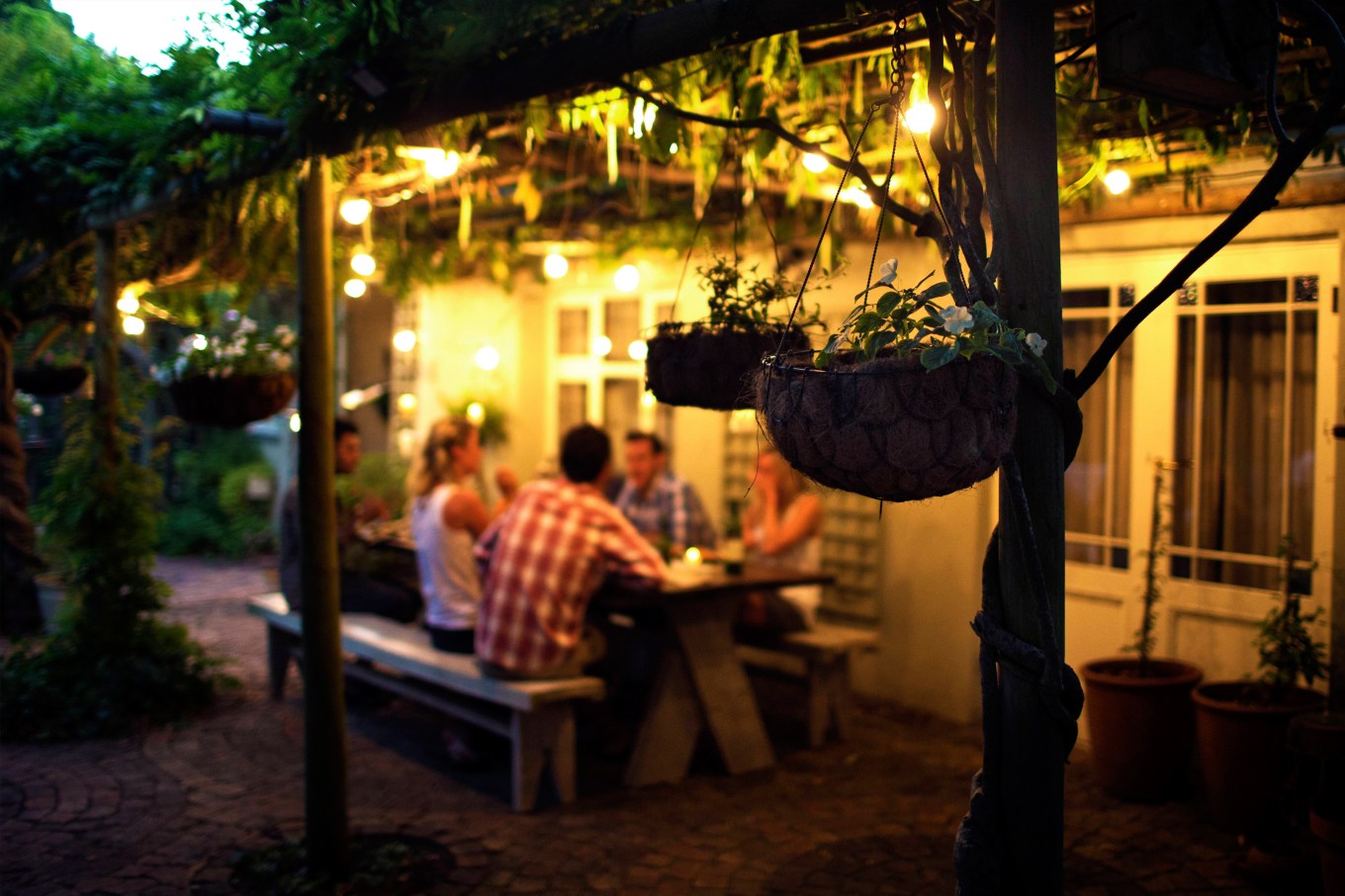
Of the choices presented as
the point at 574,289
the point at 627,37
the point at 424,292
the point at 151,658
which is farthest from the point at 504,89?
the point at 424,292

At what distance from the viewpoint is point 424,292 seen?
11391 millimetres

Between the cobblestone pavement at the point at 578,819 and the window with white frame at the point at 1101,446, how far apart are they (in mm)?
1136

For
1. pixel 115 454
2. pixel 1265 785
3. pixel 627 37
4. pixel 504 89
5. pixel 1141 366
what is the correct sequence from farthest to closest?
1. pixel 115 454
2. pixel 1141 366
3. pixel 1265 785
4. pixel 504 89
5. pixel 627 37

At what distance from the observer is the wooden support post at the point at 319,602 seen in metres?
4.36

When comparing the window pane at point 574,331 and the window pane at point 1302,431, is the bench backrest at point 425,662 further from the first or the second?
the window pane at point 574,331

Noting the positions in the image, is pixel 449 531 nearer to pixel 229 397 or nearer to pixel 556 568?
pixel 556 568

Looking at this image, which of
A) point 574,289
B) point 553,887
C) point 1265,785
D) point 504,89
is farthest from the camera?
point 574,289

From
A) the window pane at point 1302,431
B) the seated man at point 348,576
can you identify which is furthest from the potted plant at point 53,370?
the window pane at point 1302,431

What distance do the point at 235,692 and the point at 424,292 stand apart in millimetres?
5100

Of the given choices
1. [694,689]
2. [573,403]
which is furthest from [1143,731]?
[573,403]

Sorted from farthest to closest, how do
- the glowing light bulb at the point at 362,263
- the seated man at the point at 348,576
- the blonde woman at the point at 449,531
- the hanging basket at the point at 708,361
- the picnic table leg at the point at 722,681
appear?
the glowing light bulb at the point at 362,263
the seated man at the point at 348,576
the blonde woman at the point at 449,531
the picnic table leg at the point at 722,681
the hanging basket at the point at 708,361

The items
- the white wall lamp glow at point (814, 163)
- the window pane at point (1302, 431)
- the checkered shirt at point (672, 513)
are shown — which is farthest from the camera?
the checkered shirt at point (672, 513)

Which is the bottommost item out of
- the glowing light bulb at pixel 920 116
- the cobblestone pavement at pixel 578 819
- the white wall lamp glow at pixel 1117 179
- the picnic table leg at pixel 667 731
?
the cobblestone pavement at pixel 578 819

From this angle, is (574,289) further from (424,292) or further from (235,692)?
(235,692)
